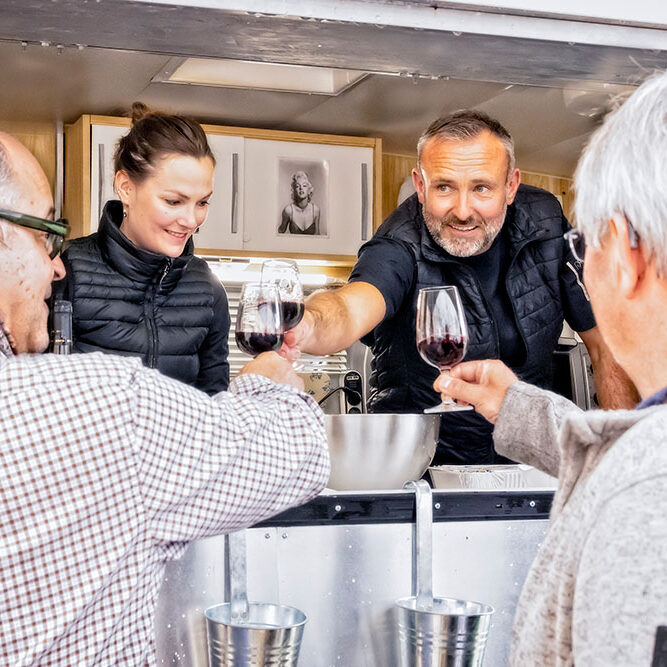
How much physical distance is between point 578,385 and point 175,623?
3.17 m

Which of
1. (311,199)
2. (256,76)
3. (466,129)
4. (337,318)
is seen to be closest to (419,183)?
(466,129)

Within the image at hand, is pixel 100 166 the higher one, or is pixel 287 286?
pixel 100 166

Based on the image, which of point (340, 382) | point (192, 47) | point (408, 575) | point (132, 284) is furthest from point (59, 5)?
point (340, 382)

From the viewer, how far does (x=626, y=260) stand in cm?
82

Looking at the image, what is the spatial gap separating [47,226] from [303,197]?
398cm

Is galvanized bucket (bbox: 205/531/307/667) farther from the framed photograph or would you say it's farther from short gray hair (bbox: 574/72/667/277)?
the framed photograph

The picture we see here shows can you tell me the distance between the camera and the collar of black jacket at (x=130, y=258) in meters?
2.40

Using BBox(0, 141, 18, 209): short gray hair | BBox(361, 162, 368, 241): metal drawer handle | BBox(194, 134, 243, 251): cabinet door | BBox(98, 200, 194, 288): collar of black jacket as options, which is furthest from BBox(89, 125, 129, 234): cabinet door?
BBox(0, 141, 18, 209): short gray hair

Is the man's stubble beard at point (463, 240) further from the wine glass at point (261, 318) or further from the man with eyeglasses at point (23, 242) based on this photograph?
the man with eyeglasses at point (23, 242)

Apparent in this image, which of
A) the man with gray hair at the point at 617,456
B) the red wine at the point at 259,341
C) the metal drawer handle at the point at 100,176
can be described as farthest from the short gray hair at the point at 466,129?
the metal drawer handle at the point at 100,176

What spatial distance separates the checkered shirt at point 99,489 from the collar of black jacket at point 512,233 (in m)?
1.28

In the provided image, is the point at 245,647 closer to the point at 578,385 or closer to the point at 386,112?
the point at 578,385

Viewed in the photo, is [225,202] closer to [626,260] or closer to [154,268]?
[154,268]

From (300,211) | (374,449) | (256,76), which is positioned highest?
(256,76)
